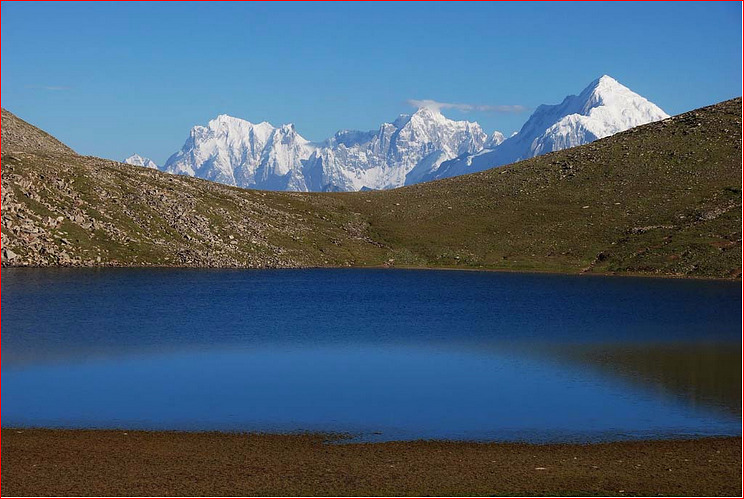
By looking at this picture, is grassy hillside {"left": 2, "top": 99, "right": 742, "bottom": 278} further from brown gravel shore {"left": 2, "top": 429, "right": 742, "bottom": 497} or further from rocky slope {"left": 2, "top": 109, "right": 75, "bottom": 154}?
brown gravel shore {"left": 2, "top": 429, "right": 742, "bottom": 497}

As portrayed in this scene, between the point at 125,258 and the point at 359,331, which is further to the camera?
the point at 125,258

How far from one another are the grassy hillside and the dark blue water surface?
2173 centimetres

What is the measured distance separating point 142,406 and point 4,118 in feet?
550

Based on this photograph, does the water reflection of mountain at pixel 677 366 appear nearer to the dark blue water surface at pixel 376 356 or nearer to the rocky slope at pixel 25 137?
the dark blue water surface at pixel 376 356

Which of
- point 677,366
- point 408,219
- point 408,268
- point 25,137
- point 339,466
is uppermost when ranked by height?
point 25,137

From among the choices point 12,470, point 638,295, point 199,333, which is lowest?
point 12,470

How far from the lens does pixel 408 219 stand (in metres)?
173

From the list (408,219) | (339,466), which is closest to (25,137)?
(408,219)

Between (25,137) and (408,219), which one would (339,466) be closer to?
(408,219)

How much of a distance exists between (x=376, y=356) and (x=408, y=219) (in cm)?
11401

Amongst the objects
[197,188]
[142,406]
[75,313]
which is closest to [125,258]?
[197,188]

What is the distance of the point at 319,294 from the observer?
104 meters

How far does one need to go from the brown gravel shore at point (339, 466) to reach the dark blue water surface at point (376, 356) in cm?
247

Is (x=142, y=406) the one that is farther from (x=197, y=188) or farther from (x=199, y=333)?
(x=197, y=188)
